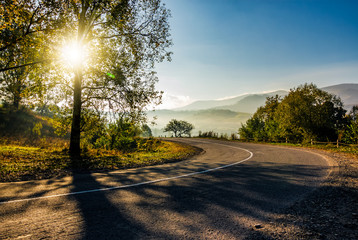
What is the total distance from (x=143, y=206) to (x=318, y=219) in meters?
3.62

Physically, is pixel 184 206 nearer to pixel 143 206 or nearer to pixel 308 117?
pixel 143 206

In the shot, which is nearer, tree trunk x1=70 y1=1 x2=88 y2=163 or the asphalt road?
the asphalt road

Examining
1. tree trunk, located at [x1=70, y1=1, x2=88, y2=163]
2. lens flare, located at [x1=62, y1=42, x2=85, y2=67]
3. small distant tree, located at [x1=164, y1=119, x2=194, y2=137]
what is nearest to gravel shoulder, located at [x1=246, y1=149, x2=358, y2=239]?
tree trunk, located at [x1=70, y1=1, x2=88, y2=163]

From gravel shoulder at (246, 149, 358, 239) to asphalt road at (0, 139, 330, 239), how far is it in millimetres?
228

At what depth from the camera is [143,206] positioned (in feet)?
13.2

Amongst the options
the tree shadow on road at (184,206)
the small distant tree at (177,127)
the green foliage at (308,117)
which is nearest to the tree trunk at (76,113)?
the tree shadow on road at (184,206)

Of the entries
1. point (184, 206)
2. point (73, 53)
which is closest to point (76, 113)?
point (73, 53)

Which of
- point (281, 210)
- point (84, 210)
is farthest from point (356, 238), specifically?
point (84, 210)

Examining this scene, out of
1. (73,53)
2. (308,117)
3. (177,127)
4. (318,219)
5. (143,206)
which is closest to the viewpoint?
(318,219)

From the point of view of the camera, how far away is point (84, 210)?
12.3 feet

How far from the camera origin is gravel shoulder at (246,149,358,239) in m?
3.05

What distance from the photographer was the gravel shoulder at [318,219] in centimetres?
305

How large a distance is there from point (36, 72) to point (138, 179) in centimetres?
1015

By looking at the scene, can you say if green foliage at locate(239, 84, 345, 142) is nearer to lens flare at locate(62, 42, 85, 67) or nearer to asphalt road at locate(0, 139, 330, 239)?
asphalt road at locate(0, 139, 330, 239)
